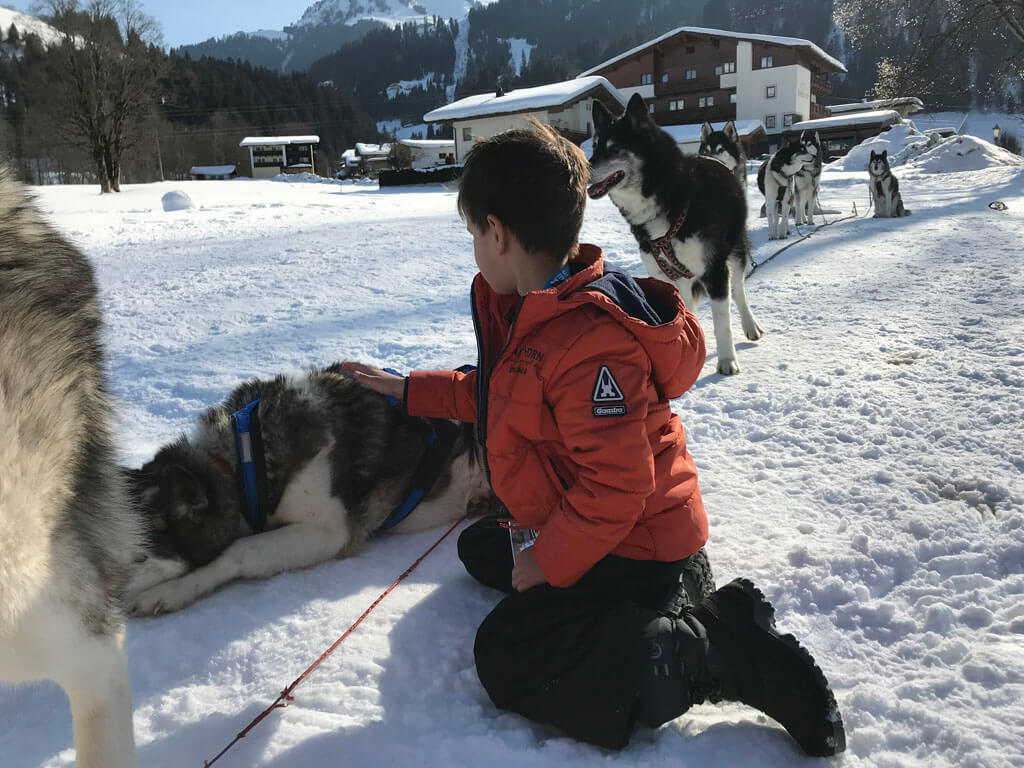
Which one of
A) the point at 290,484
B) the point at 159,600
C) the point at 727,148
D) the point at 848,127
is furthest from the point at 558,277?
the point at 848,127

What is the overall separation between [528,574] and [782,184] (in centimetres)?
966

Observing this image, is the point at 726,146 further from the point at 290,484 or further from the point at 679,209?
the point at 290,484

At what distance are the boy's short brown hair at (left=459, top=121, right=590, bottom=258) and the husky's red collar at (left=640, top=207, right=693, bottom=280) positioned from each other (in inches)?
106

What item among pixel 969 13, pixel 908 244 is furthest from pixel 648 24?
pixel 908 244

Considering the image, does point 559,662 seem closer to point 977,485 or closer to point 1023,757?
point 1023,757

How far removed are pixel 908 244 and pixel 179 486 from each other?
7.56 m

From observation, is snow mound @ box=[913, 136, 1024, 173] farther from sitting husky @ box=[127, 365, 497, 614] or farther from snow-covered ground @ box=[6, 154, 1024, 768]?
sitting husky @ box=[127, 365, 497, 614]

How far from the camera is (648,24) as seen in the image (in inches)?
4973

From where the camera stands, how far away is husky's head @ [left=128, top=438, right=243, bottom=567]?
198cm

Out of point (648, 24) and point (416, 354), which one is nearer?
point (416, 354)

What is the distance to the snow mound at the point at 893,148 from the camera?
2344cm

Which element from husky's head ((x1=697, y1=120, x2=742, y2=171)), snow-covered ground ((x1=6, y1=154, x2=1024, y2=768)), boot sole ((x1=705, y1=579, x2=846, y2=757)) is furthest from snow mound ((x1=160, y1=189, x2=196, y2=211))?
boot sole ((x1=705, y1=579, x2=846, y2=757))

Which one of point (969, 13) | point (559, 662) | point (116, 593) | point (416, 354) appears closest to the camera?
point (116, 593)

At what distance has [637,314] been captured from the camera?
4.99 feet
